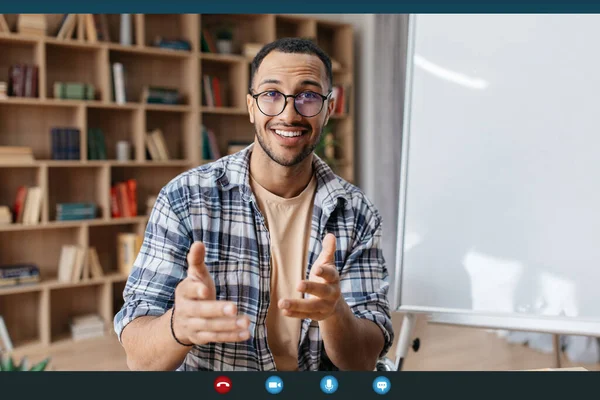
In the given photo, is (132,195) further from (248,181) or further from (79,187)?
(248,181)

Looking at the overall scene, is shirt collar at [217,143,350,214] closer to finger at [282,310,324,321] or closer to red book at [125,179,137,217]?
finger at [282,310,324,321]

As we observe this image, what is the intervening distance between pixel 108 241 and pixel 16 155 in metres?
0.74

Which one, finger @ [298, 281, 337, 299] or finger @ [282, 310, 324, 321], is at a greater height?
finger @ [298, 281, 337, 299]

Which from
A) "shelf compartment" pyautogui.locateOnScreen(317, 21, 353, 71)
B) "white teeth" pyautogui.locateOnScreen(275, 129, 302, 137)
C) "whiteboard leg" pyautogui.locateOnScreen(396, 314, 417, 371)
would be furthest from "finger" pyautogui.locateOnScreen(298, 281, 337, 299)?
"shelf compartment" pyautogui.locateOnScreen(317, 21, 353, 71)

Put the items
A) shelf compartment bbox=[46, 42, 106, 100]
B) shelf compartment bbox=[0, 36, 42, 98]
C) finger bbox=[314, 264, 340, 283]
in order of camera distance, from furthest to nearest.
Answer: shelf compartment bbox=[46, 42, 106, 100]
shelf compartment bbox=[0, 36, 42, 98]
finger bbox=[314, 264, 340, 283]

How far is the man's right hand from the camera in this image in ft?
1.96

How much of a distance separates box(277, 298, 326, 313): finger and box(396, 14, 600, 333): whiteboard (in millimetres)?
782

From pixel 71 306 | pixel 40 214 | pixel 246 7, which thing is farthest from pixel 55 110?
pixel 246 7

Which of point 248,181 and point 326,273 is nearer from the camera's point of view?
point 326,273

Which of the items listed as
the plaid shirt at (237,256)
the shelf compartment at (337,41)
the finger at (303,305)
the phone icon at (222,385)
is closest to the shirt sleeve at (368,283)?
the plaid shirt at (237,256)

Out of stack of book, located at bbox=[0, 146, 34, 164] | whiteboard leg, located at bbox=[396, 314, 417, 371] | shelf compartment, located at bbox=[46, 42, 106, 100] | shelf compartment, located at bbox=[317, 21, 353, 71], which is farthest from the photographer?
shelf compartment, located at bbox=[317, 21, 353, 71]

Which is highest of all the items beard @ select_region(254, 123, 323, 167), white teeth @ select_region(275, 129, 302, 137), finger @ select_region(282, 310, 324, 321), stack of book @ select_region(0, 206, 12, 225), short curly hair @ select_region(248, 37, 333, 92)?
short curly hair @ select_region(248, 37, 333, 92)

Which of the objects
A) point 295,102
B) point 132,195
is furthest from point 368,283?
point 132,195

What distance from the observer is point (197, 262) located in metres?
0.64
